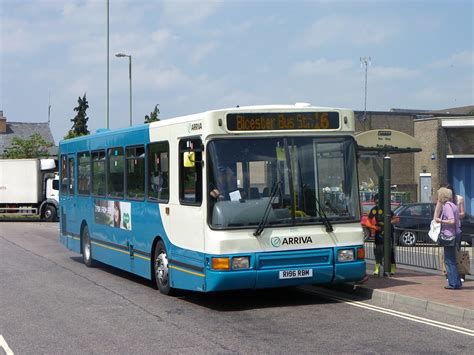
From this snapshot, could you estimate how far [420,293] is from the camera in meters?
11.2

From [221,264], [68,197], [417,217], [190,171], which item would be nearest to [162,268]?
[190,171]

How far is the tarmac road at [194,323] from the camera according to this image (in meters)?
8.34

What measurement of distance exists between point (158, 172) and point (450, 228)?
15.9 ft

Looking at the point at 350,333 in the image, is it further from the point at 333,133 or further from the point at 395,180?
the point at 395,180

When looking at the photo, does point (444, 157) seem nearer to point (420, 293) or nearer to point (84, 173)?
point (84, 173)

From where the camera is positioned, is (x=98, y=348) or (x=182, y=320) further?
(x=182, y=320)

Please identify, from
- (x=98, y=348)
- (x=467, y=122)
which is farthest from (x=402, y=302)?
(x=467, y=122)

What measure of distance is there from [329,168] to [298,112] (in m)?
0.96

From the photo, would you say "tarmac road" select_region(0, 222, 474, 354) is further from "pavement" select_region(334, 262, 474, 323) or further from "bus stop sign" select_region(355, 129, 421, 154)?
"bus stop sign" select_region(355, 129, 421, 154)

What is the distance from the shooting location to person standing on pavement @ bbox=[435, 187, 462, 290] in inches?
459

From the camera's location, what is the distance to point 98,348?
836cm

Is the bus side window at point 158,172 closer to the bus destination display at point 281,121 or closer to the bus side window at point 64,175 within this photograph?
the bus destination display at point 281,121

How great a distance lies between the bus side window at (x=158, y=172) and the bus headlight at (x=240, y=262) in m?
2.10

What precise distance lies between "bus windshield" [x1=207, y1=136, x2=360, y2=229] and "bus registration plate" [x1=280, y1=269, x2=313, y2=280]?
0.69m
